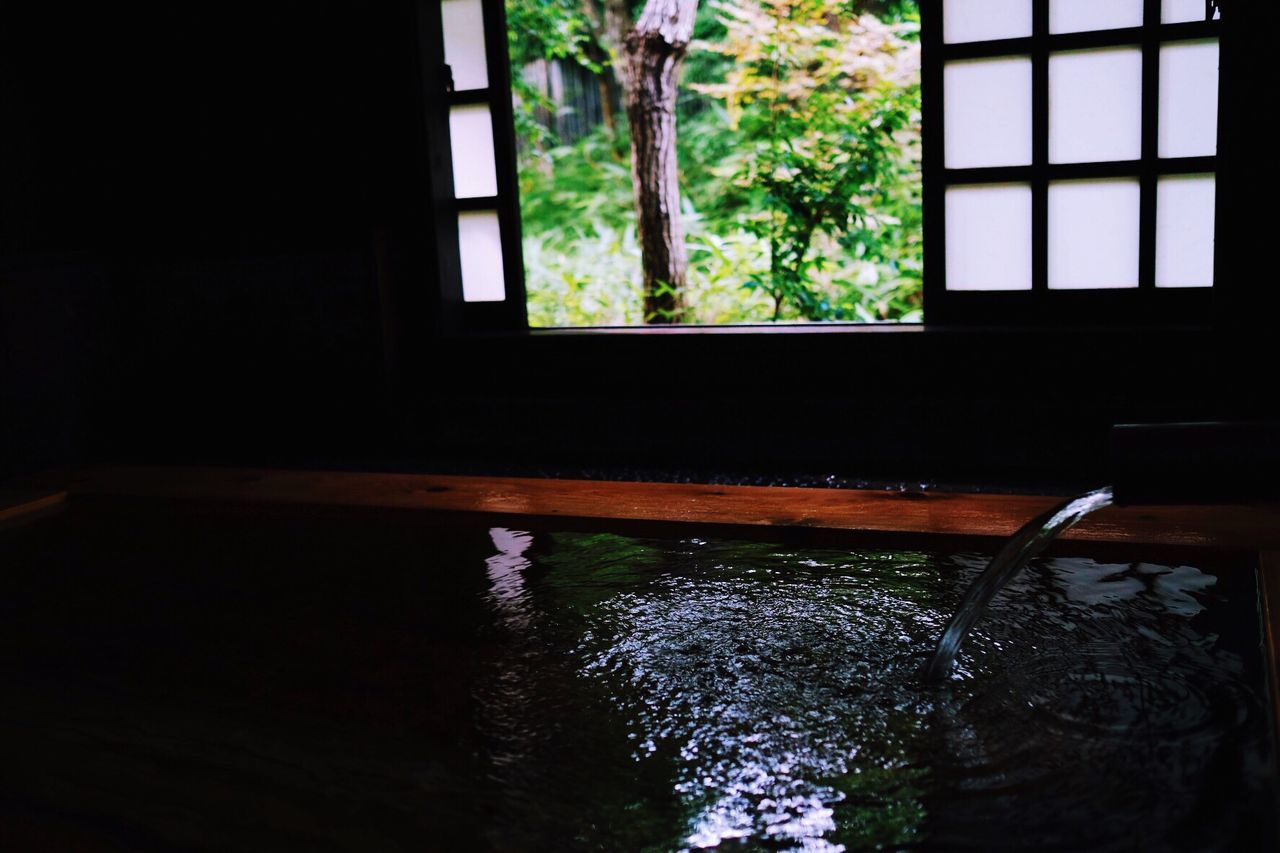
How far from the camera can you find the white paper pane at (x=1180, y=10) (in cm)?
300

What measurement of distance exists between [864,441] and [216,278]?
2.33m

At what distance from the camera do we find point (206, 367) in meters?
4.19

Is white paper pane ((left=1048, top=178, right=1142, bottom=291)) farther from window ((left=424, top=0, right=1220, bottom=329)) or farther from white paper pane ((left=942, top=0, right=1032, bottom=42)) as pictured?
white paper pane ((left=942, top=0, right=1032, bottom=42))

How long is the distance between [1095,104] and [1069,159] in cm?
16

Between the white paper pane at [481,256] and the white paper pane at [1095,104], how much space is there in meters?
1.78

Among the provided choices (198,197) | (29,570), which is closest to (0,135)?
(198,197)

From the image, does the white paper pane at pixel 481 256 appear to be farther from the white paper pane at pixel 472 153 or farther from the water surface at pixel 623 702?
the water surface at pixel 623 702

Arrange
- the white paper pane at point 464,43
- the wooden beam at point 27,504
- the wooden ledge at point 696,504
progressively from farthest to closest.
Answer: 1. the white paper pane at point 464,43
2. the wooden beam at point 27,504
3. the wooden ledge at point 696,504

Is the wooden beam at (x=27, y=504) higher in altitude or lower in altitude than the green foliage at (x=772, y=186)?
lower

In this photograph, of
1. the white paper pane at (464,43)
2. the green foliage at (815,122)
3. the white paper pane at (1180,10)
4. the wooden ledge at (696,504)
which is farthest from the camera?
the green foliage at (815,122)

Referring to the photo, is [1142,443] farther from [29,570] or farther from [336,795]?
[29,570]

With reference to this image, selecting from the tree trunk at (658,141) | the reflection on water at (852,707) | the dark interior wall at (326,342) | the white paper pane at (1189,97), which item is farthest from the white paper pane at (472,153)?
the reflection on water at (852,707)

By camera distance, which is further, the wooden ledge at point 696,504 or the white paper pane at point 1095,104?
the white paper pane at point 1095,104

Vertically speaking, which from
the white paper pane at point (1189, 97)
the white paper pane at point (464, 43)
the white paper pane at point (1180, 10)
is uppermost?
the white paper pane at point (464, 43)
